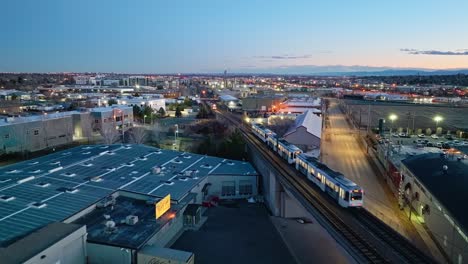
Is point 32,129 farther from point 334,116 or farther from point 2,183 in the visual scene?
point 334,116

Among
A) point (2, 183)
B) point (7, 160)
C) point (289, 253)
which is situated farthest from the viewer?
point (7, 160)

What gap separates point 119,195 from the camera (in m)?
17.5

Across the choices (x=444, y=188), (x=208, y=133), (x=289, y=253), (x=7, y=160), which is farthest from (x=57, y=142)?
(x=444, y=188)

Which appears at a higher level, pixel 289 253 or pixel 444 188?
pixel 444 188

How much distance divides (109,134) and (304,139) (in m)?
19.9

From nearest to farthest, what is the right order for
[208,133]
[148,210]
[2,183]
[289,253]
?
[289,253] → [148,210] → [2,183] → [208,133]

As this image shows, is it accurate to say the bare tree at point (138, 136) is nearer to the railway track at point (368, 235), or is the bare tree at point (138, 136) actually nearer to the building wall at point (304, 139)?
the building wall at point (304, 139)

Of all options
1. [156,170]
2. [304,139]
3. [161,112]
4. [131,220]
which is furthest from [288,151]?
[161,112]

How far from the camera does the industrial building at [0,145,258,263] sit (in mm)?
12742

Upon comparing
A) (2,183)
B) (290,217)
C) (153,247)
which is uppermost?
(2,183)

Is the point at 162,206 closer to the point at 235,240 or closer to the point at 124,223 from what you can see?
the point at 124,223

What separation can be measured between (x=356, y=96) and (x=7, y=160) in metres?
86.1

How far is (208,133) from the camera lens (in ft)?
129

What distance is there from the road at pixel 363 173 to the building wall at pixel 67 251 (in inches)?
542
